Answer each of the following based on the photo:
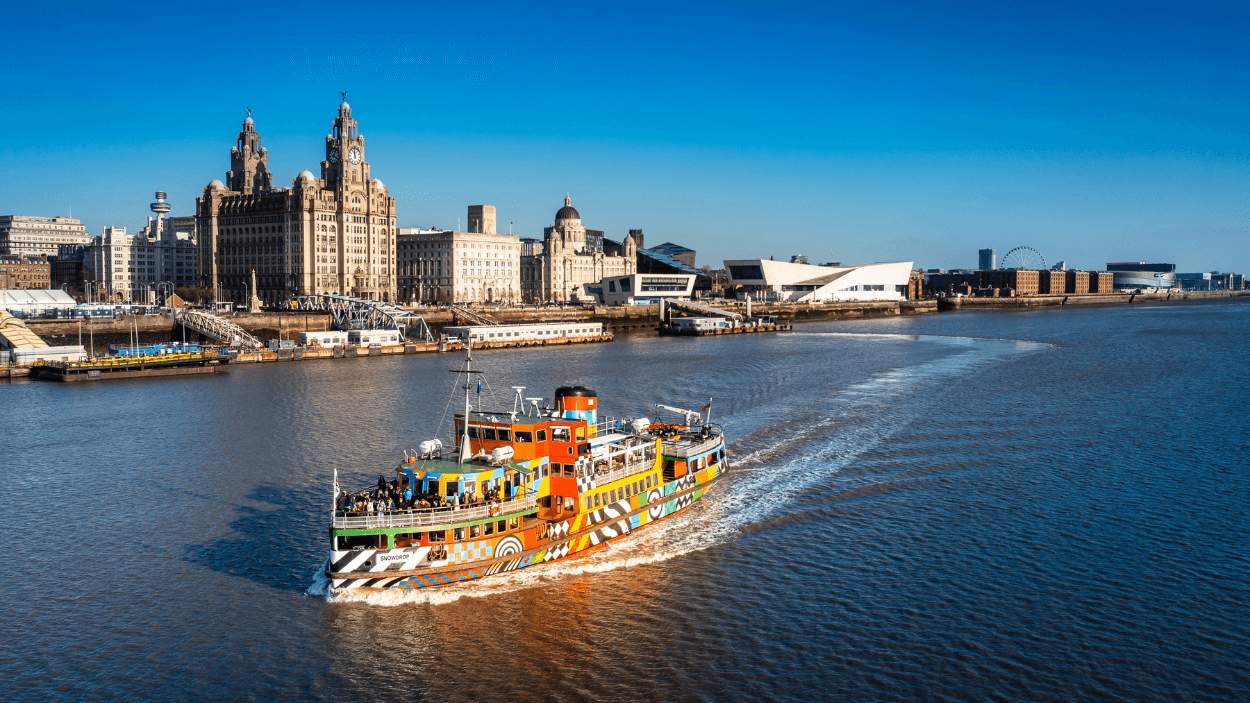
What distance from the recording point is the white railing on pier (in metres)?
24.5

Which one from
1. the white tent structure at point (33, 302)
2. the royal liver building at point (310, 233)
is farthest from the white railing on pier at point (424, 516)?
the royal liver building at point (310, 233)

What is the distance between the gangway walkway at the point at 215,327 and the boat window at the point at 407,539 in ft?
248

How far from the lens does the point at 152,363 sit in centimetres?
7406

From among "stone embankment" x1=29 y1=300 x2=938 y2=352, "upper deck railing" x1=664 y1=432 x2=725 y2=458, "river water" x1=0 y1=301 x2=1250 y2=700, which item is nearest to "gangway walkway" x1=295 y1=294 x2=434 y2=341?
"stone embankment" x1=29 y1=300 x2=938 y2=352

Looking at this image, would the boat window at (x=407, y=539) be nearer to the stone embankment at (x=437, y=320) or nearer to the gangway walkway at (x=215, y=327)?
the gangway walkway at (x=215, y=327)

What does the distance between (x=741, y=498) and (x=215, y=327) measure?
78.3m

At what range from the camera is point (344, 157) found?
161000 millimetres

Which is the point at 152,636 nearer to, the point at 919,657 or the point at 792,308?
the point at 919,657

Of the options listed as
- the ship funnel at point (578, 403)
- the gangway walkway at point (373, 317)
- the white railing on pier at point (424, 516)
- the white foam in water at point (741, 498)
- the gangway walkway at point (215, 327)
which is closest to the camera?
the white railing on pier at point (424, 516)

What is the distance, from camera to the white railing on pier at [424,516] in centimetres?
2450

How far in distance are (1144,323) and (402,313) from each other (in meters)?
110

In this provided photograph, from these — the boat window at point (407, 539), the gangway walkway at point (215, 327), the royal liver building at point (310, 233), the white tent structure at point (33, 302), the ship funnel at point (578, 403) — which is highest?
the royal liver building at point (310, 233)

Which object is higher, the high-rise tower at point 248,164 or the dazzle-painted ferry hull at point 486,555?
the high-rise tower at point 248,164

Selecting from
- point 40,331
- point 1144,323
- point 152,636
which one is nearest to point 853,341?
point 1144,323
